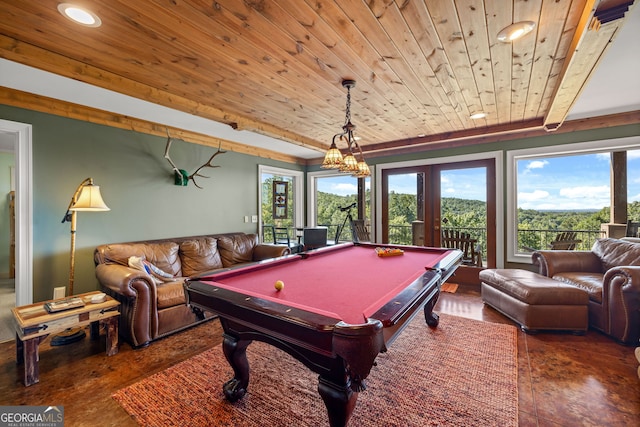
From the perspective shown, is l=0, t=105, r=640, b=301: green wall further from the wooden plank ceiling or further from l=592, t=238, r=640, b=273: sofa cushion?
l=592, t=238, r=640, b=273: sofa cushion

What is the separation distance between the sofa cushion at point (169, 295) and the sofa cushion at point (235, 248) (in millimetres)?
1172

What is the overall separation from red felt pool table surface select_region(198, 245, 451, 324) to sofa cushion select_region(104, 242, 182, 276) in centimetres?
190

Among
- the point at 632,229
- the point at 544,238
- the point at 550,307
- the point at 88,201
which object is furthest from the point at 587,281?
the point at 88,201

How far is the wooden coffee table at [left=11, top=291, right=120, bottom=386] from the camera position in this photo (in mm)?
2000

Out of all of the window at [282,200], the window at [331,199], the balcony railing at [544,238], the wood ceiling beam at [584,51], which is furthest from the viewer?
the window at [331,199]

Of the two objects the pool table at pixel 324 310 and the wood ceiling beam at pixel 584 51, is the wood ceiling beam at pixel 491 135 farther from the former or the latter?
the pool table at pixel 324 310

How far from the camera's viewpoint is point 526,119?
12.8 ft

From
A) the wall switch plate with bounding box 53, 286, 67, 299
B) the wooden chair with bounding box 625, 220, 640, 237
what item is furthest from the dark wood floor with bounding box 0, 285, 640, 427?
the wooden chair with bounding box 625, 220, 640, 237

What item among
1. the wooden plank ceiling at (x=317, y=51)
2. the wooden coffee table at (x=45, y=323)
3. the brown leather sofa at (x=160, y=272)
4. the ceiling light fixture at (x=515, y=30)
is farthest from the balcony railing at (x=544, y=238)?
the wooden coffee table at (x=45, y=323)

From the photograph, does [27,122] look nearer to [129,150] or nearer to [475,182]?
[129,150]

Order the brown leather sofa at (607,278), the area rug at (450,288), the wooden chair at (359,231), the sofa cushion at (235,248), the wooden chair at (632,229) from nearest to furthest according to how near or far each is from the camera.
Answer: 1. the brown leather sofa at (607,278)
2. the wooden chair at (632,229)
3. the sofa cushion at (235,248)
4. the area rug at (450,288)
5. the wooden chair at (359,231)

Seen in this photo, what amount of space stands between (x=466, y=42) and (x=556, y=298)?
260 centimetres

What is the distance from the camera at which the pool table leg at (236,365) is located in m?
1.78

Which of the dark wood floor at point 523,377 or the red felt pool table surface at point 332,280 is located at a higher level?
the red felt pool table surface at point 332,280
